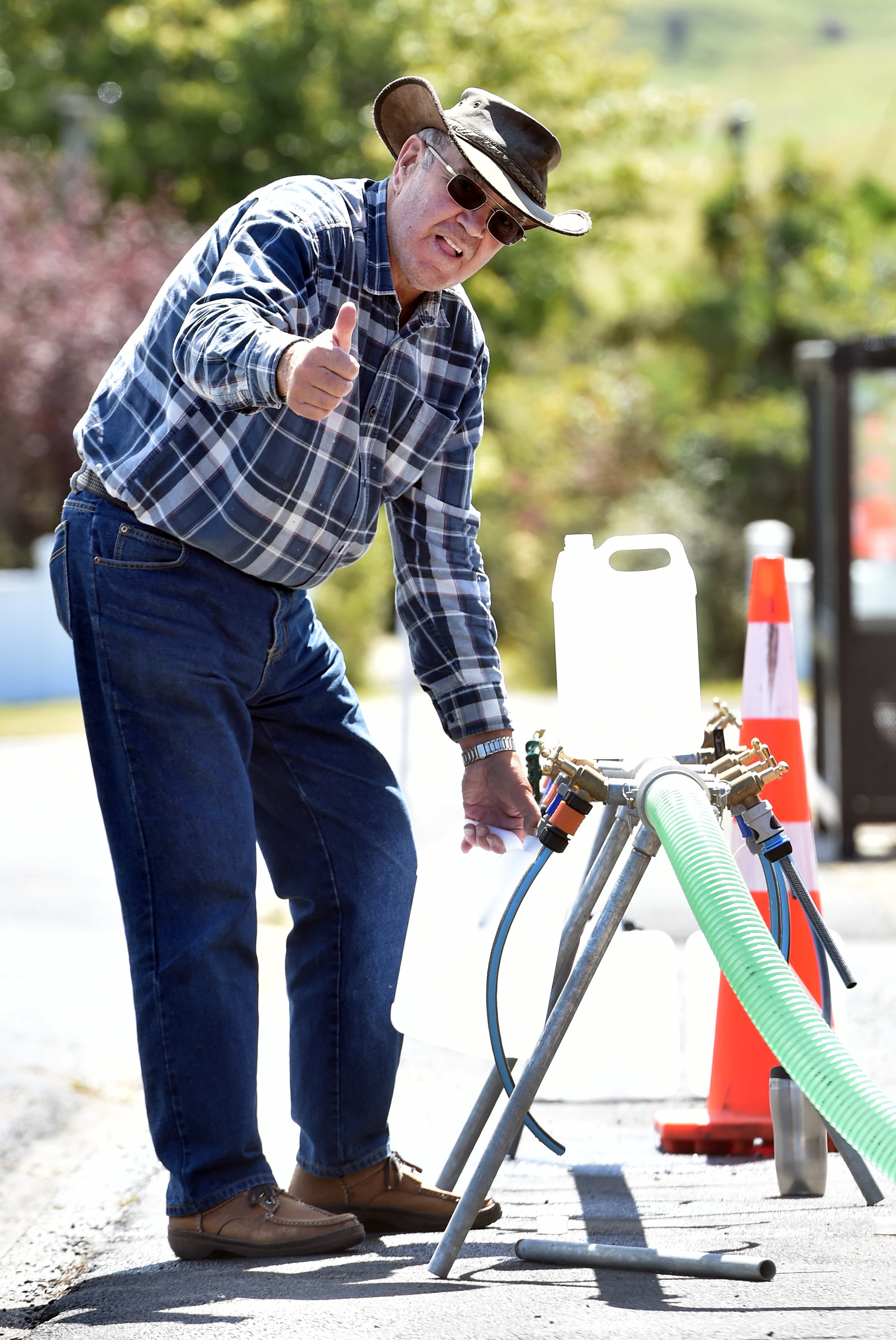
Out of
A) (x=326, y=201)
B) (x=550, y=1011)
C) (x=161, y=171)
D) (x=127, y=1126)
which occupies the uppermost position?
(x=161, y=171)

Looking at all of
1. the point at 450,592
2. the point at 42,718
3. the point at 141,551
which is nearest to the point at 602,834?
the point at 450,592

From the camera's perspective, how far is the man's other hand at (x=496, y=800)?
301 centimetres

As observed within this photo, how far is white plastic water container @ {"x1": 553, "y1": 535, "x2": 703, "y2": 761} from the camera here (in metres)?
2.74

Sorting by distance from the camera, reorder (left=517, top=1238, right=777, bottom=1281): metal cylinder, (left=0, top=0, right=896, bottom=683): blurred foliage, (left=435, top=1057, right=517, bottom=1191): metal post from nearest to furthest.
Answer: (left=517, top=1238, right=777, bottom=1281): metal cylinder
(left=435, top=1057, right=517, bottom=1191): metal post
(left=0, top=0, right=896, bottom=683): blurred foliage

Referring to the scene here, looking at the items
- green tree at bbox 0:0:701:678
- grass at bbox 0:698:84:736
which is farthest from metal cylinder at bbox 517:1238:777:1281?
green tree at bbox 0:0:701:678

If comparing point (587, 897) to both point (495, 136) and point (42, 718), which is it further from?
point (42, 718)

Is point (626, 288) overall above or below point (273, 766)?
above

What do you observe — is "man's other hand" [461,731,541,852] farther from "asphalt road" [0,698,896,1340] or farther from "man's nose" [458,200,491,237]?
"man's nose" [458,200,491,237]

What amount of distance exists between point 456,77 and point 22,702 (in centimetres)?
967

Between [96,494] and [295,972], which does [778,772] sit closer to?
[295,972]

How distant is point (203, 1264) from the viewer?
2.78m

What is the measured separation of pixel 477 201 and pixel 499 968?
1.25 m

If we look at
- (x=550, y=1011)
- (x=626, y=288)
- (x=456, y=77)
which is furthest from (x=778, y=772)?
(x=626, y=288)

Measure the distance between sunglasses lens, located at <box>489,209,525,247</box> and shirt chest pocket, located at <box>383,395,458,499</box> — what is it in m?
0.33
